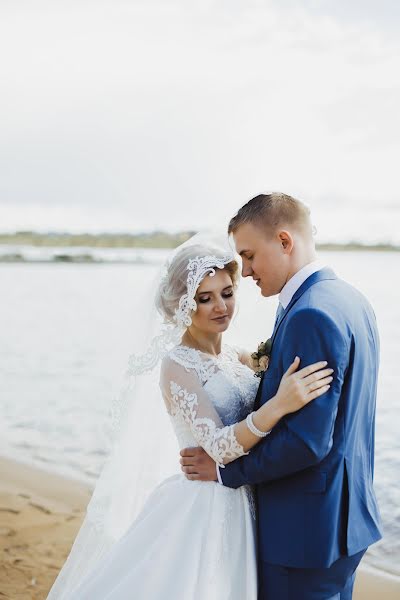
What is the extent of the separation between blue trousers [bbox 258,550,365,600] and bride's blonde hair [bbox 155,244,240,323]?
101 centimetres

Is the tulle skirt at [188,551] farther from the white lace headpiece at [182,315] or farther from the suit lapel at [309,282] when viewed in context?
the suit lapel at [309,282]

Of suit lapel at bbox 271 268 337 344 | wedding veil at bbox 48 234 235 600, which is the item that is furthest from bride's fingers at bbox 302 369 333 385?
wedding veil at bbox 48 234 235 600

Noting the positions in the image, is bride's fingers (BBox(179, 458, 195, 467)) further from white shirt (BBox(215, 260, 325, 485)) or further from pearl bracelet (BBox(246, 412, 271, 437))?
white shirt (BBox(215, 260, 325, 485))

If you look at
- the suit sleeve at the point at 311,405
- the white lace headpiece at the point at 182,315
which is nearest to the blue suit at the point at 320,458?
the suit sleeve at the point at 311,405

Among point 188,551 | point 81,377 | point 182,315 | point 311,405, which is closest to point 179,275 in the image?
point 182,315

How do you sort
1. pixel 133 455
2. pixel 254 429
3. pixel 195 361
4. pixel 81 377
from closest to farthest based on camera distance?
pixel 254 429, pixel 195 361, pixel 133 455, pixel 81 377

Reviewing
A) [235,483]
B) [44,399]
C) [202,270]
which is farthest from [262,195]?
[44,399]

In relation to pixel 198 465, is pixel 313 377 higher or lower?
higher

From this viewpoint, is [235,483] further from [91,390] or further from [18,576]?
[91,390]

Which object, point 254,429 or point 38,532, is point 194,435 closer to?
point 254,429

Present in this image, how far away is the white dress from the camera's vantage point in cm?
277

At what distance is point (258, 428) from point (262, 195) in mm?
764

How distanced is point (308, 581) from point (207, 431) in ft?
1.92

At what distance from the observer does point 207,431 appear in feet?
8.96
